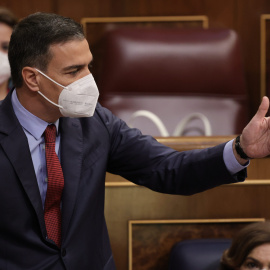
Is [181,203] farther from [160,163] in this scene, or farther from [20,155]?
[20,155]

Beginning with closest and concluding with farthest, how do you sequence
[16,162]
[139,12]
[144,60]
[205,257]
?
[16,162] → [205,257] → [144,60] → [139,12]

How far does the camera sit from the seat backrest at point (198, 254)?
2.16 feet

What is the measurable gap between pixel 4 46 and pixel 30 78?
1.54ft

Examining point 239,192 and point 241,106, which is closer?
point 239,192

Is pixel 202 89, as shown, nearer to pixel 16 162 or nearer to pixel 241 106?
pixel 241 106

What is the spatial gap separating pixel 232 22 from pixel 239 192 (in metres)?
0.56

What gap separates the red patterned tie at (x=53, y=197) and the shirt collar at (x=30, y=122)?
0.7 inches

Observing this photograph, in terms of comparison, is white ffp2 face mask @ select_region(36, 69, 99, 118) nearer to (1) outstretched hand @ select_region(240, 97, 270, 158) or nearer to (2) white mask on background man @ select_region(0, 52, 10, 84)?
(1) outstretched hand @ select_region(240, 97, 270, 158)

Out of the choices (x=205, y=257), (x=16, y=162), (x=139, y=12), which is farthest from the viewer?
(x=139, y=12)

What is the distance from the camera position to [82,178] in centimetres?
53

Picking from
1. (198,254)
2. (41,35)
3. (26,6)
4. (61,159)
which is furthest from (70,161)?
(26,6)

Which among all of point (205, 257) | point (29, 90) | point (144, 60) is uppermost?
point (29, 90)

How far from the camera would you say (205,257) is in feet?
2.17

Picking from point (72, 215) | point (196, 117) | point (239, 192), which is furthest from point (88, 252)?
point (196, 117)
